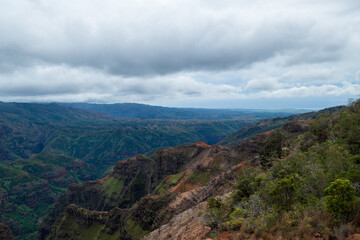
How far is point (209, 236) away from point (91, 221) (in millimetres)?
76159

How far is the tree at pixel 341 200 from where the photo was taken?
13.3 m

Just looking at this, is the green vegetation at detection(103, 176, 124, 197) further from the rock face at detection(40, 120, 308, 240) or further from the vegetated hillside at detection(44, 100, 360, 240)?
the vegetated hillside at detection(44, 100, 360, 240)

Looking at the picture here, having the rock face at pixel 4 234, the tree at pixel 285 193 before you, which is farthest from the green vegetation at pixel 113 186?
the tree at pixel 285 193

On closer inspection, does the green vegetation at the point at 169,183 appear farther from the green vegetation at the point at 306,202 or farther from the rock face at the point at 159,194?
the green vegetation at the point at 306,202

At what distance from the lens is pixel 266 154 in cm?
4966

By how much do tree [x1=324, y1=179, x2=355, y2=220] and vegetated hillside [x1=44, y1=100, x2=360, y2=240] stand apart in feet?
0.19

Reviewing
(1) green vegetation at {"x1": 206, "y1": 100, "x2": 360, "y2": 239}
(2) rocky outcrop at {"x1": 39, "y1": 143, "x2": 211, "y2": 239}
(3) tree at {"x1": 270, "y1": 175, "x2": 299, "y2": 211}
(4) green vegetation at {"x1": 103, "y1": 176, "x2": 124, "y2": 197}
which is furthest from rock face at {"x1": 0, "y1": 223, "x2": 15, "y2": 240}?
(3) tree at {"x1": 270, "y1": 175, "x2": 299, "y2": 211}

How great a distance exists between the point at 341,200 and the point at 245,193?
18298 mm

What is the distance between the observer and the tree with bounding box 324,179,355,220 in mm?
13289

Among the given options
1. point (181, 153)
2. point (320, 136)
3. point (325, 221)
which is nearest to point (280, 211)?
point (325, 221)

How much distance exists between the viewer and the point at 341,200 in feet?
43.7

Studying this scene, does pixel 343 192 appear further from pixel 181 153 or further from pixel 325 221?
pixel 181 153

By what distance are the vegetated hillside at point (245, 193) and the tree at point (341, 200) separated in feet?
0.19

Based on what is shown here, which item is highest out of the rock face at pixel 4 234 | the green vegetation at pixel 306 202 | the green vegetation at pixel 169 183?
the green vegetation at pixel 306 202
